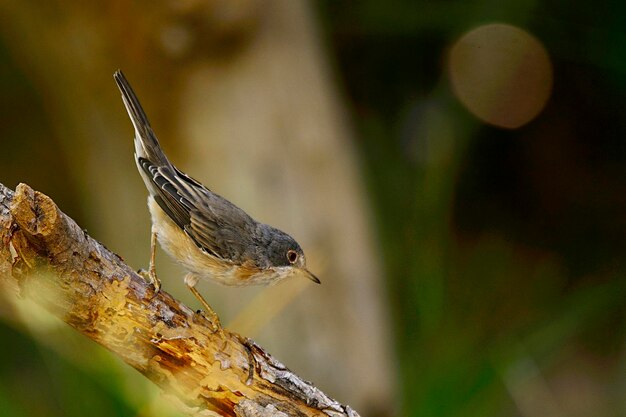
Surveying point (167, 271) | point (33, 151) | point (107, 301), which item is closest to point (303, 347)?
point (167, 271)

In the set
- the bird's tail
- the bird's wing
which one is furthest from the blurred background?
the bird's tail

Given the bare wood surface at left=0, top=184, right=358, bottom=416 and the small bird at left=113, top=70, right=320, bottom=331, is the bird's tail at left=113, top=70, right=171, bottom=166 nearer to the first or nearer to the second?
the small bird at left=113, top=70, right=320, bottom=331

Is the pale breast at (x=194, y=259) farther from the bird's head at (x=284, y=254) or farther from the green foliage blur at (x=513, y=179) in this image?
the green foliage blur at (x=513, y=179)

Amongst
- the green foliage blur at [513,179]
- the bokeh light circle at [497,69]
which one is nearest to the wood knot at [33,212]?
the green foliage blur at [513,179]

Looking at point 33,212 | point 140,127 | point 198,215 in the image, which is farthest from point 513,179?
point 33,212

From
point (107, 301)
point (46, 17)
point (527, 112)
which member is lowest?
point (107, 301)

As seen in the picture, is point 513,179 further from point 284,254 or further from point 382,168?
point 284,254

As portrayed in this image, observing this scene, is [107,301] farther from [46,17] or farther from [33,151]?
[33,151]
